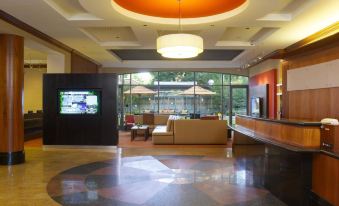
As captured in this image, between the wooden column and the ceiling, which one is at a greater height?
the ceiling

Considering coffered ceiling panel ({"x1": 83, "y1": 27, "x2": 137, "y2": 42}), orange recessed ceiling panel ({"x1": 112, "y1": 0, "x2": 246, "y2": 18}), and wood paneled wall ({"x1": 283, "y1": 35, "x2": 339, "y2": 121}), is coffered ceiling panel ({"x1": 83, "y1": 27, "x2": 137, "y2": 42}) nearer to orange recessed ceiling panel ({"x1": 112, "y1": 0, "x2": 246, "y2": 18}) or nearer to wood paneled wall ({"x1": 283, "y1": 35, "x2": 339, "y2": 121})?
orange recessed ceiling panel ({"x1": 112, "y1": 0, "x2": 246, "y2": 18})

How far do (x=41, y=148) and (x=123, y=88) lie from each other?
7481 millimetres

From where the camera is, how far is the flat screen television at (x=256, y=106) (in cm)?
1324

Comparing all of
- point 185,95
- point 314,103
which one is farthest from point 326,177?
point 185,95

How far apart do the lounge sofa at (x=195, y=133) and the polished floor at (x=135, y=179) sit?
162 centimetres

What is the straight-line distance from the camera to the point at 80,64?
12406mm

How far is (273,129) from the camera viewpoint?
5.20 m

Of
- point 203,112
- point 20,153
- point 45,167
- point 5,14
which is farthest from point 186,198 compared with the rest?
point 203,112

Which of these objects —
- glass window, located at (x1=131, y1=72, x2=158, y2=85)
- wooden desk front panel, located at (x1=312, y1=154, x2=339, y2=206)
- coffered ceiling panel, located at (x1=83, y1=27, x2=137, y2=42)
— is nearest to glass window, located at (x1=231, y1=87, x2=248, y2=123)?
glass window, located at (x1=131, y1=72, x2=158, y2=85)

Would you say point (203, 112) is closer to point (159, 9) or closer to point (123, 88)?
point (123, 88)

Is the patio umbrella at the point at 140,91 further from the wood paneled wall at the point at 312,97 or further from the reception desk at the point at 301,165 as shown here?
the reception desk at the point at 301,165

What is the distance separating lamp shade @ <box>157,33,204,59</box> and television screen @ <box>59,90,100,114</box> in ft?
13.0

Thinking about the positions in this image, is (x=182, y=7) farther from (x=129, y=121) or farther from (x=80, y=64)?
(x=129, y=121)

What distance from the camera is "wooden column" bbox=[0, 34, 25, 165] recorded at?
7262 millimetres
